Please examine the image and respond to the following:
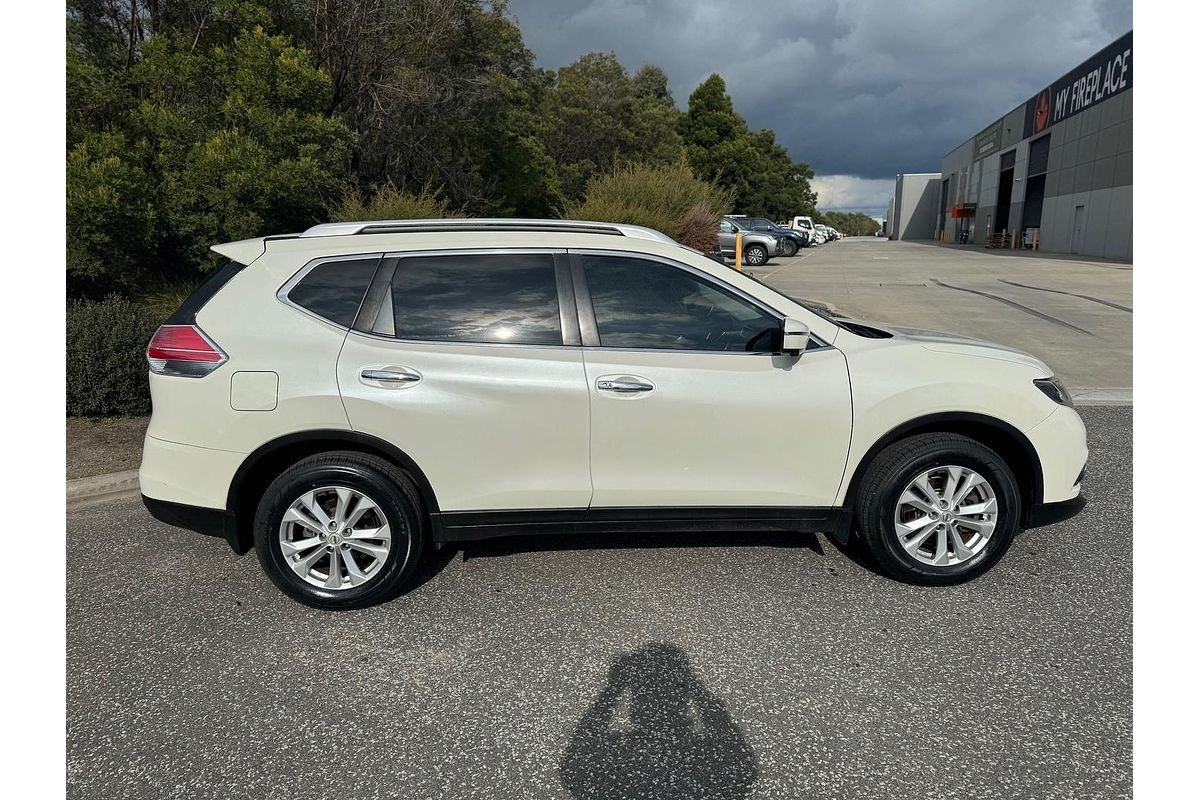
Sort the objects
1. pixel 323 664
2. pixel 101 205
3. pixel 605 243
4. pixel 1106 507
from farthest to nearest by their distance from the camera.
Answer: pixel 101 205, pixel 1106 507, pixel 605 243, pixel 323 664

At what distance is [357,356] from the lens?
134 inches

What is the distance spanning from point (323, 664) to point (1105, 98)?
144 ft

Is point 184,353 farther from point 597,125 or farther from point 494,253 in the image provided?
point 597,125

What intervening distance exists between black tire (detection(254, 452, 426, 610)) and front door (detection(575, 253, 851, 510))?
0.90 meters

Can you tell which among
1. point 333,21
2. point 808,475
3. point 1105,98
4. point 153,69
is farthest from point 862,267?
point 808,475

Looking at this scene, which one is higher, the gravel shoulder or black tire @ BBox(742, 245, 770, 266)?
black tire @ BBox(742, 245, 770, 266)

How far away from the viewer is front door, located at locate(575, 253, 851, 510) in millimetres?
3430

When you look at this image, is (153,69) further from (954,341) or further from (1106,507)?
(1106,507)

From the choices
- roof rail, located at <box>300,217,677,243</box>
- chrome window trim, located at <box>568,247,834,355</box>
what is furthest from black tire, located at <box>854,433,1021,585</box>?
roof rail, located at <box>300,217,677,243</box>

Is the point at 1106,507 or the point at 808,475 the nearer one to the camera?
the point at 808,475

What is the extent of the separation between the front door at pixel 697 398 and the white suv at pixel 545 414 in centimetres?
1

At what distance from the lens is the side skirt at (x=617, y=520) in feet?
11.6

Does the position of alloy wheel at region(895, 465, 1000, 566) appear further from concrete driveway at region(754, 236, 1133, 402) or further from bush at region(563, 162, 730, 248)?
bush at region(563, 162, 730, 248)

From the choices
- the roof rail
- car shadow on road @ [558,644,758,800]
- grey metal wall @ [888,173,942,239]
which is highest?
grey metal wall @ [888,173,942,239]
